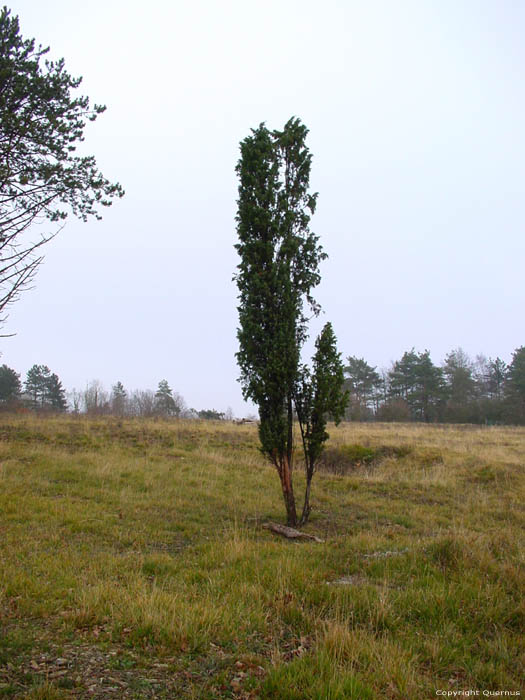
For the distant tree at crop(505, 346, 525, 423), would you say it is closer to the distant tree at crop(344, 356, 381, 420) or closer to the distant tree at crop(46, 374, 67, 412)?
the distant tree at crop(344, 356, 381, 420)

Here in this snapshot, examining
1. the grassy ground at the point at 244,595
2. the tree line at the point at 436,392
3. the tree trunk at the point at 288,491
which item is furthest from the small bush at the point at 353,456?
the tree line at the point at 436,392

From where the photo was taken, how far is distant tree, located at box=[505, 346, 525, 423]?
3998cm

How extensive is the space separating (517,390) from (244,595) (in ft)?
146

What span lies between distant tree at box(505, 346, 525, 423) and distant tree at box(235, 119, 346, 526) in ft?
126

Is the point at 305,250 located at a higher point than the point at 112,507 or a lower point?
higher

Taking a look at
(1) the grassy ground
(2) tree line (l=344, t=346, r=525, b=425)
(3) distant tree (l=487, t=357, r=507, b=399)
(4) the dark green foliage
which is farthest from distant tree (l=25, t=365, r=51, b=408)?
(3) distant tree (l=487, t=357, r=507, b=399)

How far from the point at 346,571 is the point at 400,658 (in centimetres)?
245

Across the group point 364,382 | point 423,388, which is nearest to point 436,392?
point 423,388

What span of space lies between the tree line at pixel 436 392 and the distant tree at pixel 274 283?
27609 millimetres

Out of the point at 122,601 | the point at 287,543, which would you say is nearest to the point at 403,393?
→ the point at 287,543

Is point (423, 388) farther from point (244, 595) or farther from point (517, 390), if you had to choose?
point (244, 595)

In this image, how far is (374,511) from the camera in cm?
1016

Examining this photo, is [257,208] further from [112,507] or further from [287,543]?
[112,507]

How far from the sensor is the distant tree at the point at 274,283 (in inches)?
332
